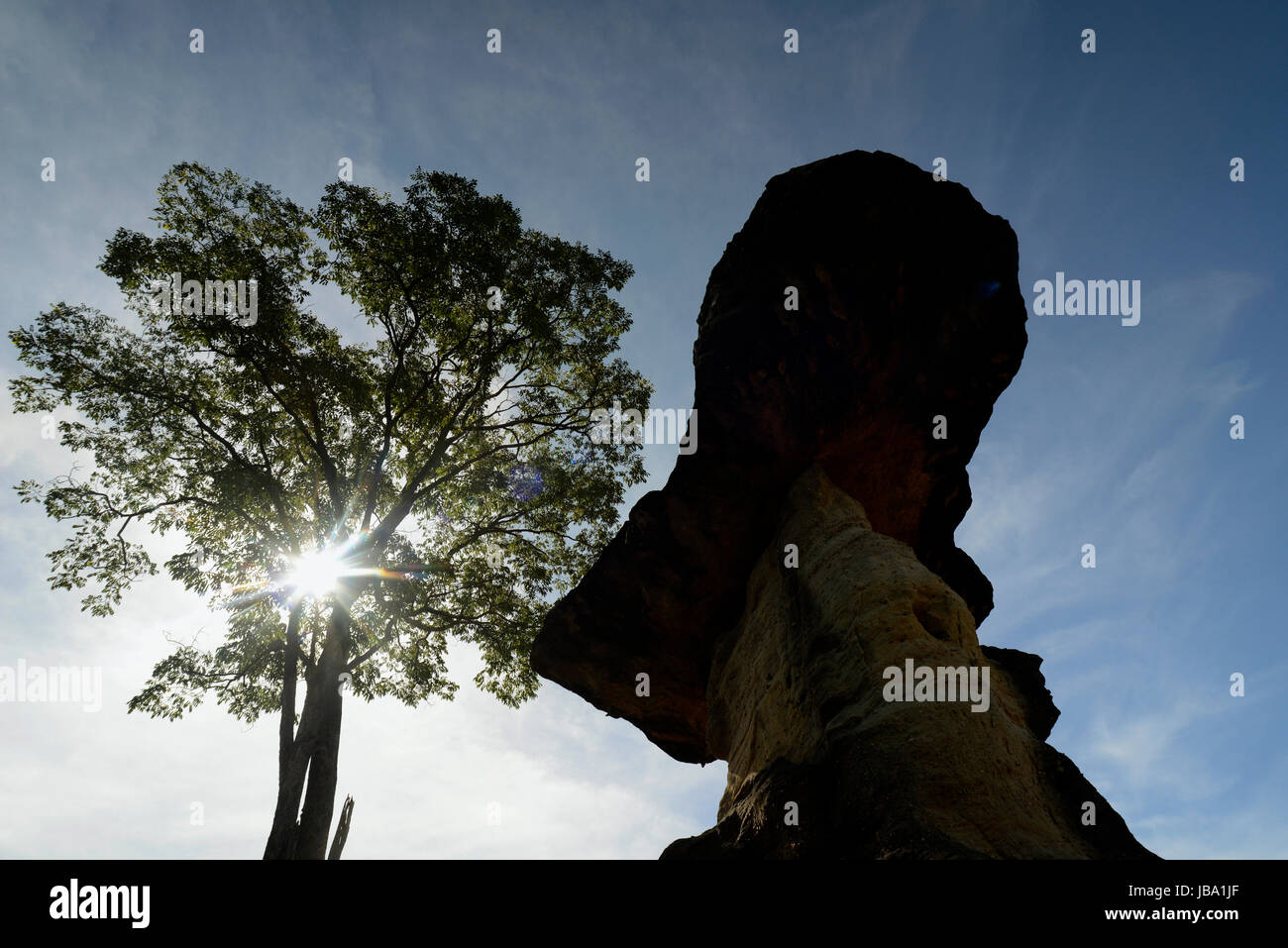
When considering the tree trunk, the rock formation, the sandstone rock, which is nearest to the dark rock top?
the rock formation

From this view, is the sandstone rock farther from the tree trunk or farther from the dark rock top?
the tree trunk

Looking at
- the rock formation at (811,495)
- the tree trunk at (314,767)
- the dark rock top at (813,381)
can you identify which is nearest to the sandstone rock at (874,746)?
the rock formation at (811,495)

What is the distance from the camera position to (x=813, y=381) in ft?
28.6

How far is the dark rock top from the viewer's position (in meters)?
8.66

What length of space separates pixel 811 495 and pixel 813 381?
57.3 inches

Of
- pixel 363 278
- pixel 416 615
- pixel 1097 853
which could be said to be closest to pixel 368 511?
pixel 416 615

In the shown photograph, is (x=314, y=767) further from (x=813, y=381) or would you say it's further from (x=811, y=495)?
(x=813, y=381)

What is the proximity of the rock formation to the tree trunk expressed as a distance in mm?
3703

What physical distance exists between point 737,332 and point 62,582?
507 inches

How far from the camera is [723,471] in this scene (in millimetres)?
8844

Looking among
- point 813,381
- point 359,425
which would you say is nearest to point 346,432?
point 359,425

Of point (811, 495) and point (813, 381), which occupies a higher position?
point (813, 381)

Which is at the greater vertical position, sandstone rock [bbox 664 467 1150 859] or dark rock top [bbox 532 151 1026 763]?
dark rock top [bbox 532 151 1026 763]
